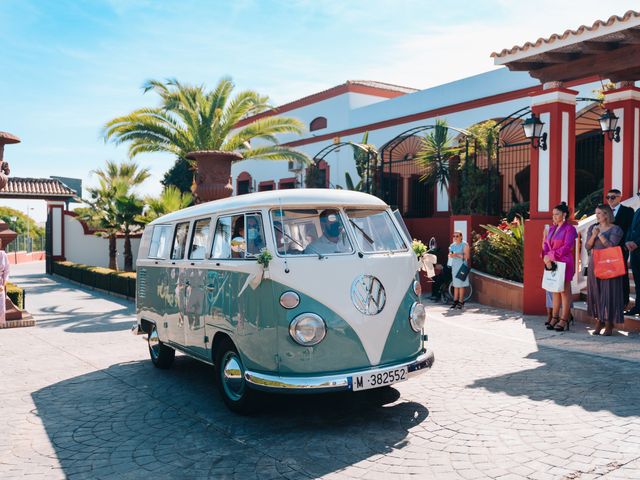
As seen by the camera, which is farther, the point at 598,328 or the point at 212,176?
the point at 212,176

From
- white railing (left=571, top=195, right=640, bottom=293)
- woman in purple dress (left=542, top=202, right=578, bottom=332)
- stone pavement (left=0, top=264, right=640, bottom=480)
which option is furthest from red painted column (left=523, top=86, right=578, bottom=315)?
stone pavement (left=0, top=264, right=640, bottom=480)

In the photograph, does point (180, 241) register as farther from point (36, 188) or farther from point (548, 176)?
point (36, 188)

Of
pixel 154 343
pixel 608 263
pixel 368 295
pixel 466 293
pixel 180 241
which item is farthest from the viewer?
pixel 466 293

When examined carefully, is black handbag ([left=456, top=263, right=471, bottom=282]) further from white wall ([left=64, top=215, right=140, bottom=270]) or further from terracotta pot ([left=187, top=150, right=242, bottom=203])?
white wall ([left=64, top=215, right=140, bottom=270])

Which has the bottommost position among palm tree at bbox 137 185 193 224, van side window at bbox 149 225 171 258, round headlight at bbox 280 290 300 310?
round headlight at bbox 280 290 300 310

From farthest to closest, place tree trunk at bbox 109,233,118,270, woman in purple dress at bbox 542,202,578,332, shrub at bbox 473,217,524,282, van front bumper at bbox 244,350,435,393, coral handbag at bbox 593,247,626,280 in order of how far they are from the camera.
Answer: tree trunk at bbox 109,233,118,270 < shrub at bbox 473,217,524,282 < woman in purple dress at bbox 542,202,578,332 < coral handbag at bbox 593,247,626,280 < van front bumper at bbox 244,350,435,393

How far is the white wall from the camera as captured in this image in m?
27.2

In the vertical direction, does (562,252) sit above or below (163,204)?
below

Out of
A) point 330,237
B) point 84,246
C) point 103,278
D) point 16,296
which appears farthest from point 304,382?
point 84,246

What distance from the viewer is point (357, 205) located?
5.92 m

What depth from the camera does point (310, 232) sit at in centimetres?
566

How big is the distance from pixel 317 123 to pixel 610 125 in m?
18.3

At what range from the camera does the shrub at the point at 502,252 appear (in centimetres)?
1295

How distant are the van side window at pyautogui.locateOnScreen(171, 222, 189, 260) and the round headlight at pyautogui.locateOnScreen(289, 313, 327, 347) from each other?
2.36 m
